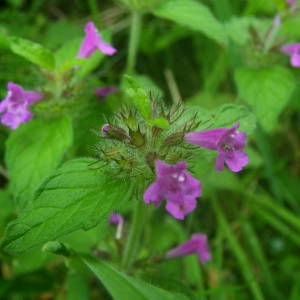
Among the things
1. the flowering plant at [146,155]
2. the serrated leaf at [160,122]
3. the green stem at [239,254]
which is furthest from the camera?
the green stem at [239,254]

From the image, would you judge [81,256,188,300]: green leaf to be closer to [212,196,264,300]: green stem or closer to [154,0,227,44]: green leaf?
[212,196,264,300]: green stem

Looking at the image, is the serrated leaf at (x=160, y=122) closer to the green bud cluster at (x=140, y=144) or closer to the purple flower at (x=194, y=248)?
the green bud cluster at (x=140, y=144)

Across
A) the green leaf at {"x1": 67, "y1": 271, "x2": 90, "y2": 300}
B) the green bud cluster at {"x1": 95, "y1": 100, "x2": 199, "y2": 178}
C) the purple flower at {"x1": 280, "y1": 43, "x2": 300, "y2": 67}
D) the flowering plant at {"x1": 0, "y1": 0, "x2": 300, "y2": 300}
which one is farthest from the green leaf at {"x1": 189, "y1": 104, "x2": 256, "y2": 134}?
the green leaf at {"x1": 67, "y1": 271, "x2": 90, "y2": 300}

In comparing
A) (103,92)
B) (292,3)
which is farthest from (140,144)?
(292,3)

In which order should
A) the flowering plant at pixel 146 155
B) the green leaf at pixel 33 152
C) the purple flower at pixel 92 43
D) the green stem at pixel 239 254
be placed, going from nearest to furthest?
1. the flowering plant at pixel 146 155
2. the green leaf at pixel 33 152
3. the purple flower at pixel 92 43
4. the green stem at pixel 239 254

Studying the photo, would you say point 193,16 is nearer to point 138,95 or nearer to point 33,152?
point 33,152

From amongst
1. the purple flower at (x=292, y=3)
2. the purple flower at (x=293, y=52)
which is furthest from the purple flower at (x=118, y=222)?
the purple flower at (x=292, y=3)
